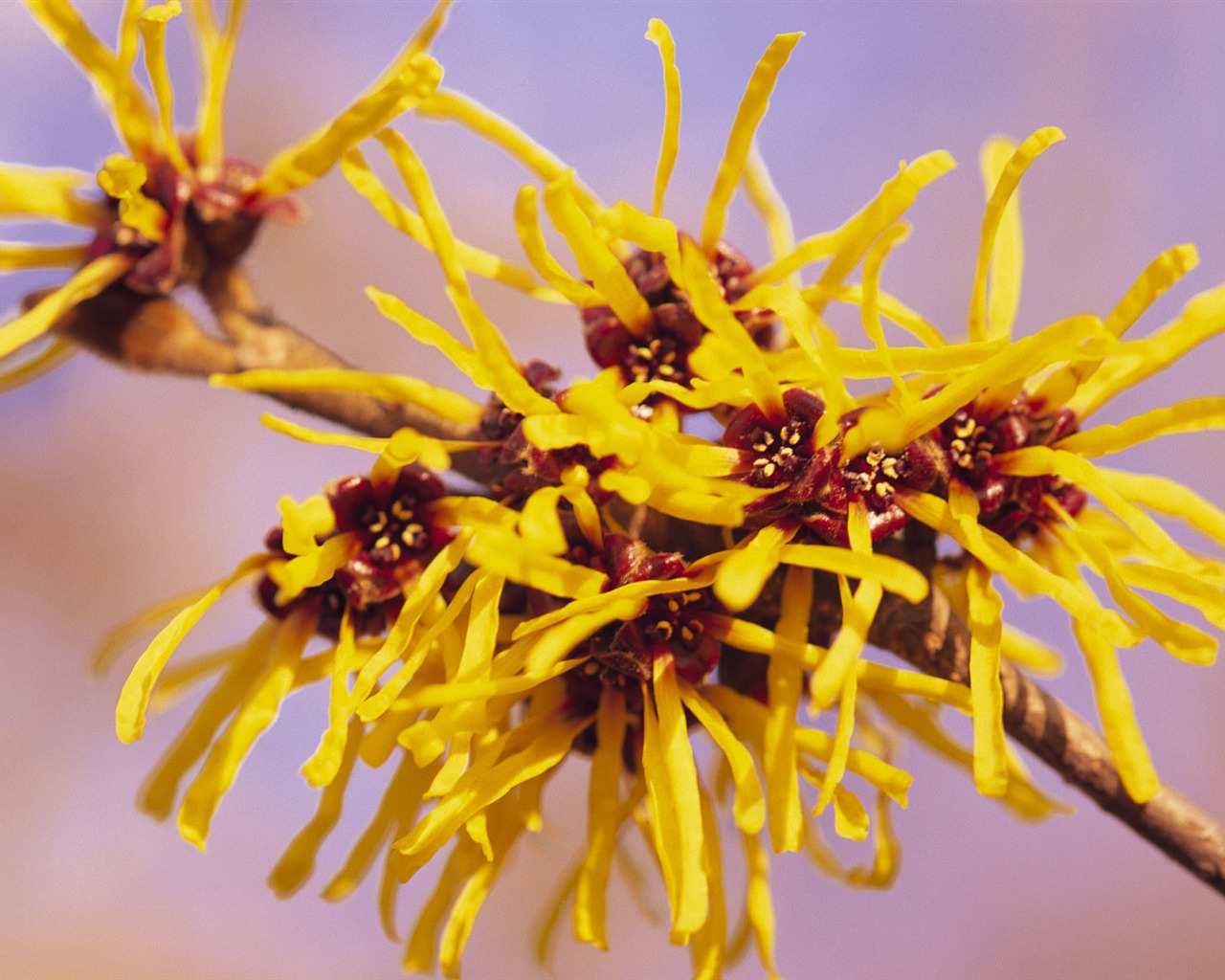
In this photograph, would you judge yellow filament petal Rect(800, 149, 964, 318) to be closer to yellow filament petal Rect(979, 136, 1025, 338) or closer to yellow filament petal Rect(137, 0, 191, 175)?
yellow filament petal Rect(979, 136, 1025, 338)

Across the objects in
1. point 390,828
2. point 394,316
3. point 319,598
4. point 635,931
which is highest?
point 394,316

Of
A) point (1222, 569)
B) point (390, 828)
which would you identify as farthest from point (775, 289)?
point (390, 828)

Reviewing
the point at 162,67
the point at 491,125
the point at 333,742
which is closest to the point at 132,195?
the point at 162,67

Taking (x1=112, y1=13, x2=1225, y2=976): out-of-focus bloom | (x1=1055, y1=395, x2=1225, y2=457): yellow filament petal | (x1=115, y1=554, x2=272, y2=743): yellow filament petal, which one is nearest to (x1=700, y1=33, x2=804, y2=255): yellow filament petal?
(x1=112, y1=13, x2=1225, y2=976): out-of-focus bloom

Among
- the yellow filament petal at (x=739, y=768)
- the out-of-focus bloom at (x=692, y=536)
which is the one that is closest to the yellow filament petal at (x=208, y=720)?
the out-of-focus bloom at (x=692, y=536)

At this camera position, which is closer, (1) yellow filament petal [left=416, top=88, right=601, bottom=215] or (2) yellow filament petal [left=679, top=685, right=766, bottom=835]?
(2) yellow filament petal [left=679, top=685, right=766, bottom=835]

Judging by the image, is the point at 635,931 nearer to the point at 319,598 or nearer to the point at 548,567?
the point at 319,598
